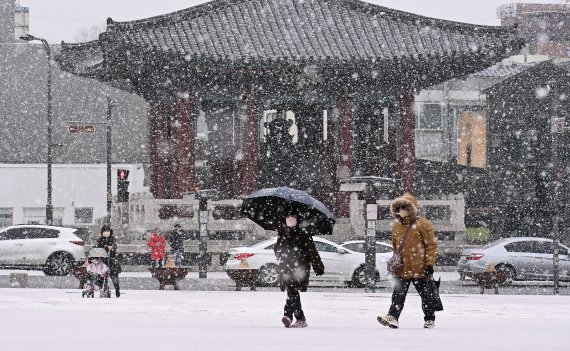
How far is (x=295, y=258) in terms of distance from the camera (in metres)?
15.9

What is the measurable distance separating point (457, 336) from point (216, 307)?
22.7 feet

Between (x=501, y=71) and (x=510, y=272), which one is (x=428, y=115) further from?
(x=510, y=272)

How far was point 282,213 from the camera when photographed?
18.7 meters

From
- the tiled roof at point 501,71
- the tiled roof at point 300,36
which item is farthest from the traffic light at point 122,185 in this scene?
the tiled roof at point 501,71

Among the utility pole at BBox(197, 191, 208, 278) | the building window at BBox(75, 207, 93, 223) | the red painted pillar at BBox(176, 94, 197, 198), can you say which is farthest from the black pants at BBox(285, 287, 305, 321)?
the building window at BBox(75, 207, 93, 223)

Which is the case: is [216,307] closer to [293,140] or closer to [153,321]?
[153,321]

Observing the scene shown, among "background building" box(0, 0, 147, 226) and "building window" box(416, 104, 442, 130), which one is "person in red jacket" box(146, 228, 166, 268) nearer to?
"building window" box(416, 104, 442, 130)

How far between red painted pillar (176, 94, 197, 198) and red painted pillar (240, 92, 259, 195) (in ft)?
5.46

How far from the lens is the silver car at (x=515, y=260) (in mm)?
35594

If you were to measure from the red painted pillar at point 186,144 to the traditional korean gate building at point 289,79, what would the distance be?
4cm

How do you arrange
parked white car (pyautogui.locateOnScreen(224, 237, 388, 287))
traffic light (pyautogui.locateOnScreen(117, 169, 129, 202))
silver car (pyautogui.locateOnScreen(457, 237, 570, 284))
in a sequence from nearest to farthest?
1. parked white car (pyautogui.locateOnScreen(224, 237, 388, 287))
2. silver car (pyautogui.locateOnScreen(457, 237, 570, 284))
3. traffic light (pyautogui.locateOnScreen(117, 169, 129, 202))

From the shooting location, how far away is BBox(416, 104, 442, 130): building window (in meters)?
62.4

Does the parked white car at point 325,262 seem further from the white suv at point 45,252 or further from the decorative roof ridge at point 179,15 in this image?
the decorative roof ridge at point 179,15

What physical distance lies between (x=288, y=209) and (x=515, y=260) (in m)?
18.8
